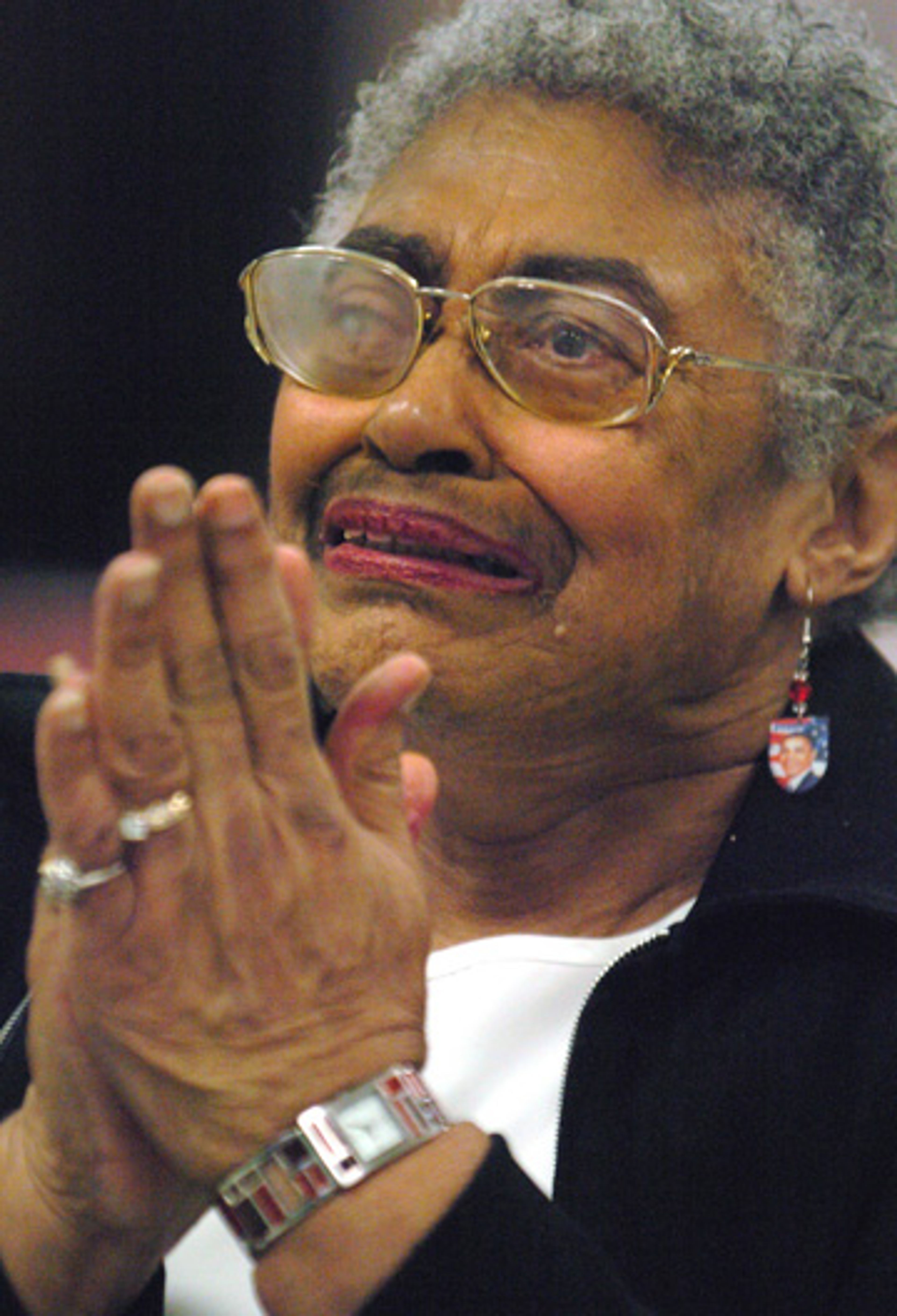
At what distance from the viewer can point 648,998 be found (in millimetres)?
1724

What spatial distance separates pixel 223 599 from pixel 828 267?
1.08m

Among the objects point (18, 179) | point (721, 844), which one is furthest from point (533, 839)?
point (18, 179)

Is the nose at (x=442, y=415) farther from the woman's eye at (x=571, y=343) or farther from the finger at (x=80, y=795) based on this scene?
the finger at (x=80, y=795)

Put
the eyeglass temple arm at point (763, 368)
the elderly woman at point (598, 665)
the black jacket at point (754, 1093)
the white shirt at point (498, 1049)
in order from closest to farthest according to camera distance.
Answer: the elderly woman at point (598, 665) → the black jacket at point (754, 1093) → the white shirt at point (498, 1049) → the eyeglass temple arm at point (763, 368)

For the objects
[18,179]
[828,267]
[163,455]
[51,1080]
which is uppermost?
[828,267]

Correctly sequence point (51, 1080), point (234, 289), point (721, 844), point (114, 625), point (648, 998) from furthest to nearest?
1. point (234, 289)
2. point (721, 844)
3. point (648, 998)
4. point (51, 1080)
5. point (114, 625)

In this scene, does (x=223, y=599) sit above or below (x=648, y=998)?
above

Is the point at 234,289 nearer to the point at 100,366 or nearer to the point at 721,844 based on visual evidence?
the point at 100,366

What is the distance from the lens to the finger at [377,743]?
1.25 metres

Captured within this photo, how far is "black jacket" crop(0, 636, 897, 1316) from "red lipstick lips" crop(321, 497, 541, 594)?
0.41 meters

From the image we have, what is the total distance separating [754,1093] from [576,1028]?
197mm

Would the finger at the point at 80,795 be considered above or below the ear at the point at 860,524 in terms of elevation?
above

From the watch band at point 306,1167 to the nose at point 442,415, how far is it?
827 mm

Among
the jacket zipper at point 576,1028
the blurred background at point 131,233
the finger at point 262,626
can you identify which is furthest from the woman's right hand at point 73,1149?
the blurred background at point 131,233
